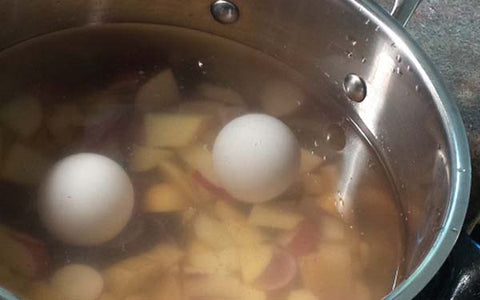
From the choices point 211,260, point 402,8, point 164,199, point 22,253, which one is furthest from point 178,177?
point 402,8

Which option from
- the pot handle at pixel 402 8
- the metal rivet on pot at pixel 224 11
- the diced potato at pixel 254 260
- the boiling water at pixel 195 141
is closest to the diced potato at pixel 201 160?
the boiling water at pixel 195 141

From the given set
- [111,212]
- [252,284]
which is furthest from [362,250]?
[111,212]

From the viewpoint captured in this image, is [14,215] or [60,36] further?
[60,36]

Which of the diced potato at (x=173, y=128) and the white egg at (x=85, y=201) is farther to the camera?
the diced potato at (x=173, y=128)

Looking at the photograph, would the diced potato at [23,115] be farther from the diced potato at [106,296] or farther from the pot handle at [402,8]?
the pot handle at [402,8]

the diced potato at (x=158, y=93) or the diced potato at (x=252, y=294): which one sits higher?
the diced potato at (x=158, y=93)

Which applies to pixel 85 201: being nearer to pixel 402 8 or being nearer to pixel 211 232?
pixel 211 232

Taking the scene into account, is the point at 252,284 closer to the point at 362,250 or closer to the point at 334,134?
the point at 362,250
